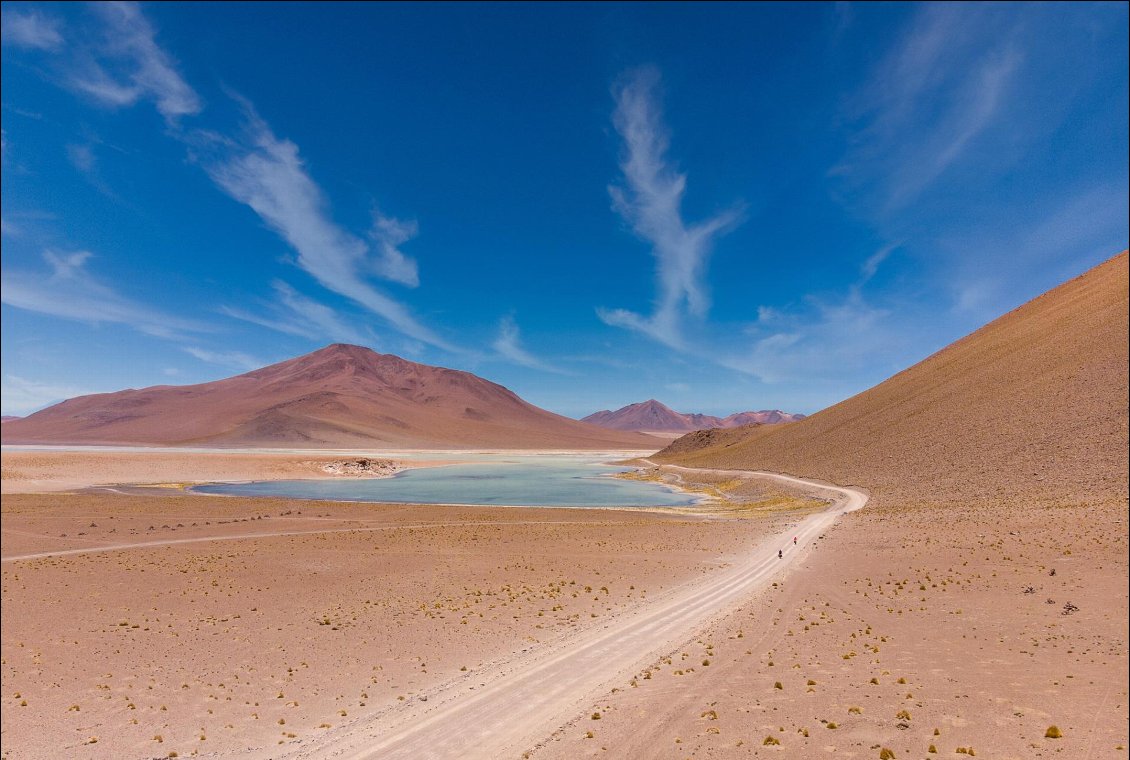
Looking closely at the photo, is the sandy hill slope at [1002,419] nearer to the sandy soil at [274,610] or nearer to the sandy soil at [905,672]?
the sandy soil at [274,610]

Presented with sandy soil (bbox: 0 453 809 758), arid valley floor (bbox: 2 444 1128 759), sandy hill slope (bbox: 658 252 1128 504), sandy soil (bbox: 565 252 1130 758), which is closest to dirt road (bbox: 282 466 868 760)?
arid valley floor (bbox: 2 444 1128 759)

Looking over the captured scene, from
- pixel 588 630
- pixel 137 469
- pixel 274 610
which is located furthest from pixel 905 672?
pixel 137 469

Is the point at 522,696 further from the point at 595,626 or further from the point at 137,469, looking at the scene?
the point at 137,469

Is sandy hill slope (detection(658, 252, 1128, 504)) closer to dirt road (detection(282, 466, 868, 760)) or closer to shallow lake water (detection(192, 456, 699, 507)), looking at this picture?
shallow lake water (detection(192, 456, 699, 507))

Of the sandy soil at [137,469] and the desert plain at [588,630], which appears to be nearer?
the desert plain at [588,630]

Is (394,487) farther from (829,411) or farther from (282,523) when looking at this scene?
(829,411)

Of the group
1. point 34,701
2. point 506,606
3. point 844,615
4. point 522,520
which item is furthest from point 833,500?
point 34,701

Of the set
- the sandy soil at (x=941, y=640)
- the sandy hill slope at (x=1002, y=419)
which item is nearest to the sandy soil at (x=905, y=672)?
the sandy soil at (x=941, y=640)

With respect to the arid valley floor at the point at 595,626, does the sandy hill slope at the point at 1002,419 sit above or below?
above
